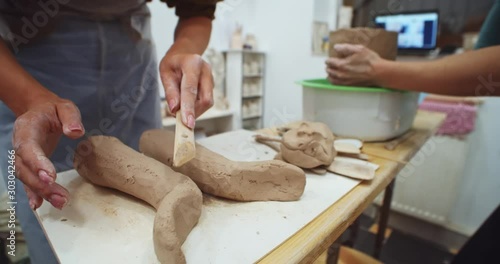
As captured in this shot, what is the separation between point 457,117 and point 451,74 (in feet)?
3.10

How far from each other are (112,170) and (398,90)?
711mm

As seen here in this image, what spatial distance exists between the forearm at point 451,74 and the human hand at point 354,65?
0.7 inches

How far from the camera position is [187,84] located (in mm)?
489

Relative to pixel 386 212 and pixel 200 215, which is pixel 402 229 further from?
pixel 200 215

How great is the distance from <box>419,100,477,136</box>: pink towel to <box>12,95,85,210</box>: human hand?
1592 millimetres

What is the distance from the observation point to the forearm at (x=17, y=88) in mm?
456

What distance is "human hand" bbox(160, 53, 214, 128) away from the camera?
47cm

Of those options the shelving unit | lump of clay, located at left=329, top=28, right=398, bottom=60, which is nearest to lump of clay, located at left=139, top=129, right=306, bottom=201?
lump of clay, located at left=329, top=28, right=398, bottom=60

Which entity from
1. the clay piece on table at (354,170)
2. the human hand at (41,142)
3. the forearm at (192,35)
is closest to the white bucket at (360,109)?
the clay piece on table at (354,170)

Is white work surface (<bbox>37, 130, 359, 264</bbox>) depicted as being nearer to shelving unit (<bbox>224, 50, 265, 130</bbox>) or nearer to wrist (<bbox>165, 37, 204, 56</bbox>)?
wrist (<bbox>165, 37, 204, 56</bbox>)

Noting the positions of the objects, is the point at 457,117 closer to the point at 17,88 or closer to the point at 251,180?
the point at 251,180

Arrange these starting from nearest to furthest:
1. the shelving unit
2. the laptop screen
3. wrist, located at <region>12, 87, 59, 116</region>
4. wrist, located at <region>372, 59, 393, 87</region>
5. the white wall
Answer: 1. wrist, located at <region>12, 87, 59, 116</region>
2. wrist, located at <region>372, 59, 393, 87</region>
3. the white wall
4. the laptop screen
5. the shelving unit

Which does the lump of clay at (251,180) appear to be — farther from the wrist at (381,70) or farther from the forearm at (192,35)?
the wrist at (381,70)

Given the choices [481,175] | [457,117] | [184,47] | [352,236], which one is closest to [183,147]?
[184,47]
